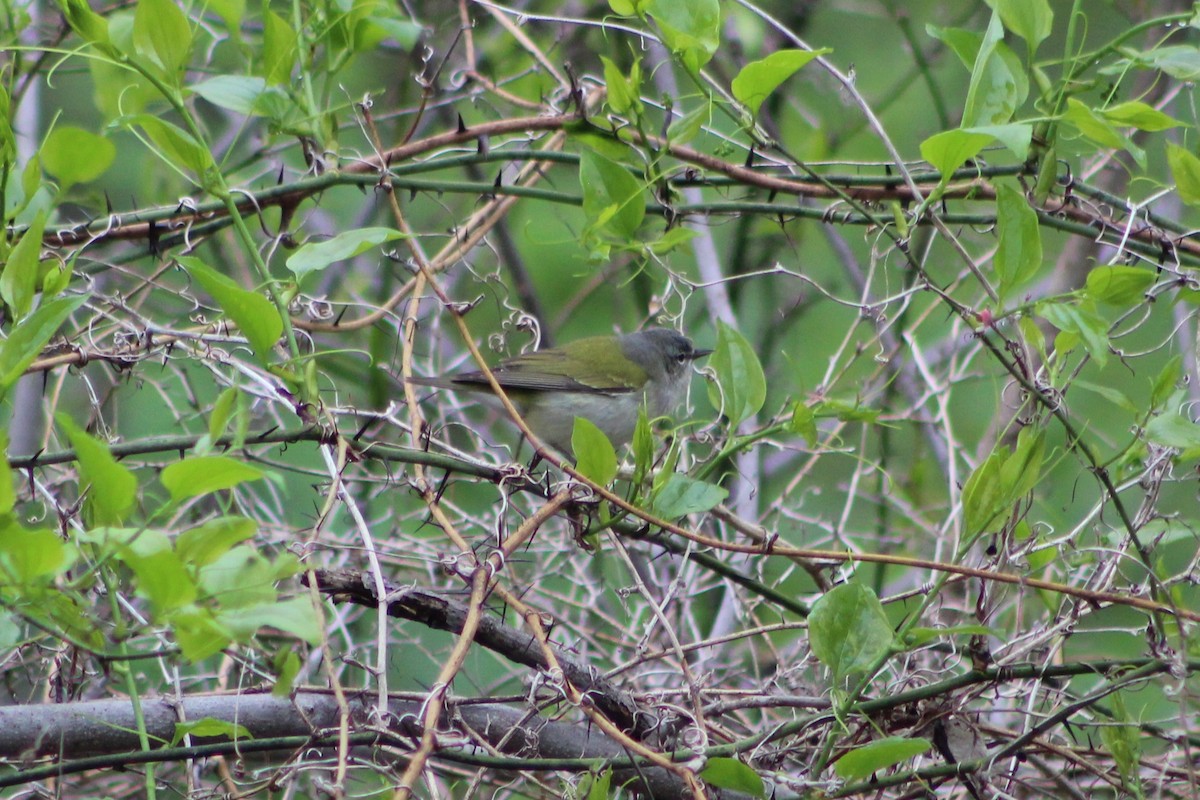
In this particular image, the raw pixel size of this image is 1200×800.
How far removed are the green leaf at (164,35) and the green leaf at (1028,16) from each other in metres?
1.29

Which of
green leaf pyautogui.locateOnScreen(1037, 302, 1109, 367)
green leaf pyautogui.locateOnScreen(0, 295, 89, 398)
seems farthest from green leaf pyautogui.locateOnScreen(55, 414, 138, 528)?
green leaf pyautogui.locateOnScreen(1037, 302, 1109, 367)

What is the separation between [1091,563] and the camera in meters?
2.31

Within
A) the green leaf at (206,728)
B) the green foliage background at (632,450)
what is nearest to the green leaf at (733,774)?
the green foliage background at (632,450)

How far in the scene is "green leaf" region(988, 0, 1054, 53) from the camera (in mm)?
1864

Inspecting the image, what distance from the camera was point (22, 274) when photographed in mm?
1610

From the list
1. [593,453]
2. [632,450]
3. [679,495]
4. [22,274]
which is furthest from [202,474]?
[632,450]

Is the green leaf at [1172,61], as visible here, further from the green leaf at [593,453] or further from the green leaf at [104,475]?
the green leaf at [104,475]

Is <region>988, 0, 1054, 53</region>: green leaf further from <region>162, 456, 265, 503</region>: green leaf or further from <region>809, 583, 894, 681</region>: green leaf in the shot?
<region>162, 456, 265, 503</region>: green leaf

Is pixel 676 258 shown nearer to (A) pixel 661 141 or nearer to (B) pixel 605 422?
(B) pixel 605 422

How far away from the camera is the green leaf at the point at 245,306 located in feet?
5.06

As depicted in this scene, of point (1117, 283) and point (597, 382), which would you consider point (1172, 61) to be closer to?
point (1117, 283)

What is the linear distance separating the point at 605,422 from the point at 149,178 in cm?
211

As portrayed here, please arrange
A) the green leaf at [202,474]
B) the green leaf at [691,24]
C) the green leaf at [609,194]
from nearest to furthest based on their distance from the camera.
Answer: the green leaf at [202,474], the green leaf at [691,24], the green leaf at [609,194]

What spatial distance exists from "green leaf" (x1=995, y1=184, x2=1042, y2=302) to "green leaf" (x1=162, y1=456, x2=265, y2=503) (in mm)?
1136
